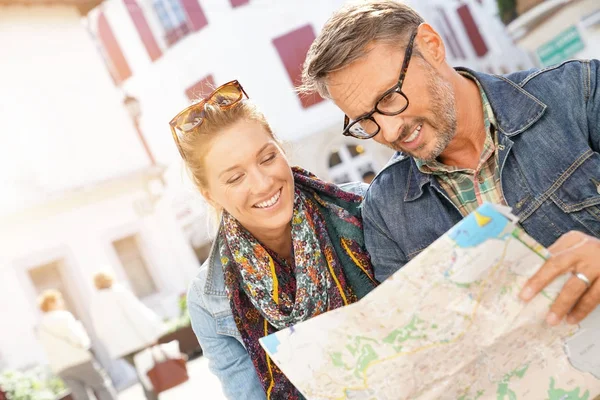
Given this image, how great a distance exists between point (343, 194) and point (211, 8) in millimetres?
15381

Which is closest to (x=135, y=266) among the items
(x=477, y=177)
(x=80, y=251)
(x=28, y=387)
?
(x=80, y=251)

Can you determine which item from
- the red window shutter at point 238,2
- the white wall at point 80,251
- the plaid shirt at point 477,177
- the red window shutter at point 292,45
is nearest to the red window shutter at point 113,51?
the red window shutter at point 238,2

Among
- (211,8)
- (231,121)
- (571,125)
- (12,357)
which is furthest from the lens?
(211,8)

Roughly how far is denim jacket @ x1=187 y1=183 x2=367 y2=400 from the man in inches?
28.3

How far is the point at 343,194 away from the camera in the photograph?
2777 mm

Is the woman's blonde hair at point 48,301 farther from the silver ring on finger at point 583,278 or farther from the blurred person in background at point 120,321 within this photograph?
the silver ring on finger at point 583,278

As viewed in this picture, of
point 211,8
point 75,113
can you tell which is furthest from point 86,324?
point 211,8

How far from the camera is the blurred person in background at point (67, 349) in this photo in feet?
23.6

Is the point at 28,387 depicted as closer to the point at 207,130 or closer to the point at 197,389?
the point at 197,389

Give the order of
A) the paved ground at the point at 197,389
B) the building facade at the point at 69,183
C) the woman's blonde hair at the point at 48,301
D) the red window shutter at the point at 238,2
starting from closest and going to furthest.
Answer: the paved ground at the point at 197,389, the woman's blonde hair at the point at 48,301, the building facade at the point at 69,183, the red window shutter at the point at 238,2

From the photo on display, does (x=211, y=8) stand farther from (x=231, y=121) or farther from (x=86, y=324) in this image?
(x=231, y=121)

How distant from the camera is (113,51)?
18.7 m

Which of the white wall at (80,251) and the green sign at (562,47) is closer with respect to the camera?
the white wall at (80,251)

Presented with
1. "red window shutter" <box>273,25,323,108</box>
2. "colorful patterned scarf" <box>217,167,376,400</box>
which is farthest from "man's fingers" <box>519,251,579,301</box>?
"red window shutter" <box>273,25,323,108</box>
